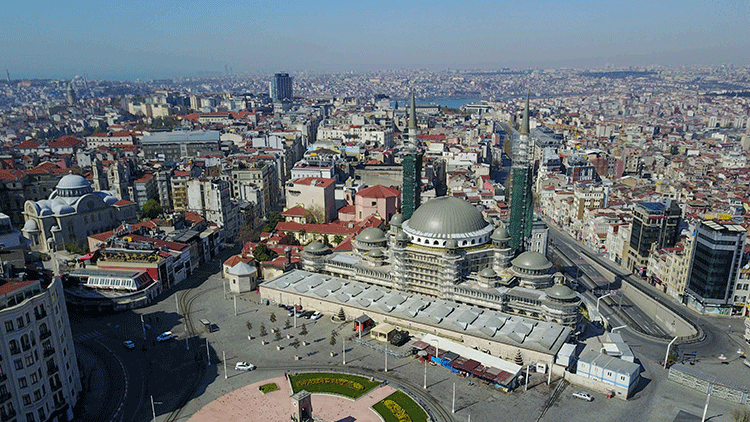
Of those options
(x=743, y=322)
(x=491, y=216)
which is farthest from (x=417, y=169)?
(x=743, y=322)

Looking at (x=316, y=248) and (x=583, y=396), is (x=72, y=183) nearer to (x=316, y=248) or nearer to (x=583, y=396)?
(x=316, y=248)

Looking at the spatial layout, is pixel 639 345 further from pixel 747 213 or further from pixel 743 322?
pixel 747 213

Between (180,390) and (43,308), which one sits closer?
(43,308)

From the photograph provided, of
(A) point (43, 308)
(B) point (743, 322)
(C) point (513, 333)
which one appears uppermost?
(A) point (43, 308)

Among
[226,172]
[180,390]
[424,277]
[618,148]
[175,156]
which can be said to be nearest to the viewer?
[180,390]

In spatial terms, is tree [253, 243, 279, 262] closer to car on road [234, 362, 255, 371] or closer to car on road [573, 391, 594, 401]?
car on road [234, 362, 255, 371]

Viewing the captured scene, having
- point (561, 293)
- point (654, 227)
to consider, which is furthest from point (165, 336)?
point (654, 227)

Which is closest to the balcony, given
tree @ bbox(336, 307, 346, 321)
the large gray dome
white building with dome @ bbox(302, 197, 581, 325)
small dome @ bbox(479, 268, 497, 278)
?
tree @ bbox(336, 307, 346, 321)

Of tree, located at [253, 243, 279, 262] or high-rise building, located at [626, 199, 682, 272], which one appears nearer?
high-rise building, located at [626, 199, 682, 272]
